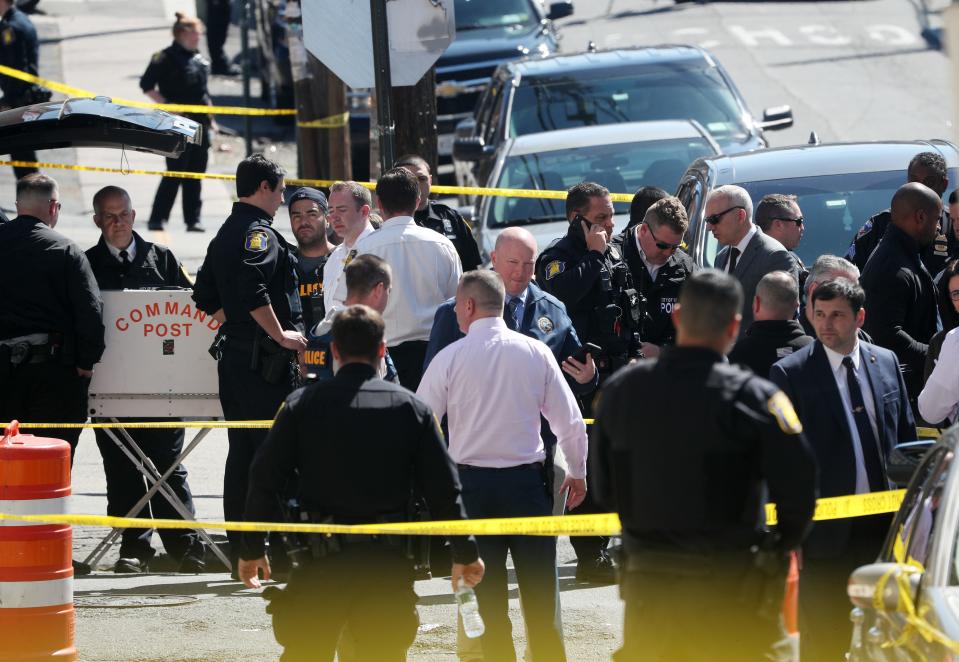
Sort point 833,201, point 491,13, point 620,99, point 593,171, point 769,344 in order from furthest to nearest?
point 491,13
point 620,99
point 593,171
point 833,201
point 769,344

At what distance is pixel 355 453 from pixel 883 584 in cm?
185

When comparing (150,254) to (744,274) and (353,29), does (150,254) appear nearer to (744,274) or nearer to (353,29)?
(353,29)

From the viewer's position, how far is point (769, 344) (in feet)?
22.8

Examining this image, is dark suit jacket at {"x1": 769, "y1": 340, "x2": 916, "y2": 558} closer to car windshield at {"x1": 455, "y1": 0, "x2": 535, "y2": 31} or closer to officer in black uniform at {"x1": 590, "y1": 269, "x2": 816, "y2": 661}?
officer in black uniform at {"x1": 590, "y1": 269, "x2": 816, "y2": 661}

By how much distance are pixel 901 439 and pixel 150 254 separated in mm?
4586

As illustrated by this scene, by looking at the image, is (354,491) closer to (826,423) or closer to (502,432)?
(502,432)

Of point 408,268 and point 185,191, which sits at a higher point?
point 185,191

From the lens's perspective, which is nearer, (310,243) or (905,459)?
(905,459)

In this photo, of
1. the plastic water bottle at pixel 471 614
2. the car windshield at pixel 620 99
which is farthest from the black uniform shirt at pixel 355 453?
the car windshield at pixel 620 99

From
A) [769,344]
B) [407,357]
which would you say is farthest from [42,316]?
[769,344]

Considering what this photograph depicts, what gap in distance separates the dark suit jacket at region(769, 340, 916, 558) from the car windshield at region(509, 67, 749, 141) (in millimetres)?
7699

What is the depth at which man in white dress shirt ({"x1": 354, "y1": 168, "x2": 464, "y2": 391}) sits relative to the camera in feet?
27.1

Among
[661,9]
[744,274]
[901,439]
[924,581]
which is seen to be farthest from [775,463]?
[661,9]

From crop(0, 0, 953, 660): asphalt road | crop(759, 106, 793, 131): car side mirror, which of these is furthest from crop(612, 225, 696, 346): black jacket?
crop(759, 106, 793, 131): car side mirror
